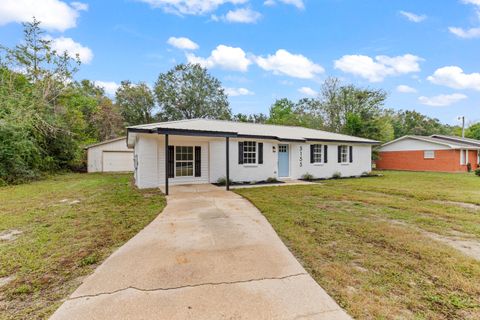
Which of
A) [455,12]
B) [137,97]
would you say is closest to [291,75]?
[455,12]

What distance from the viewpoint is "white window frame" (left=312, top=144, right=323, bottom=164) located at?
1376 centimetres

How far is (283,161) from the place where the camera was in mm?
13016

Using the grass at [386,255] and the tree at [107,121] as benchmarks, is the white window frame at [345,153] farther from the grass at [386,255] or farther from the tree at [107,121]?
the tree at [107,121]

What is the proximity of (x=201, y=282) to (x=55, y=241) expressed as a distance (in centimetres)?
313

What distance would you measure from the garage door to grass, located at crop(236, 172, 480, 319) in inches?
666

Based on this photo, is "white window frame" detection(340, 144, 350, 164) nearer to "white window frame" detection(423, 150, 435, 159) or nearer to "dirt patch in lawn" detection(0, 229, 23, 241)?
"white window frame" detection(423, 150, 435, 159)

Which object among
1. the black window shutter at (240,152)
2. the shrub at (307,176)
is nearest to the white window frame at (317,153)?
the shrub at (307,176)

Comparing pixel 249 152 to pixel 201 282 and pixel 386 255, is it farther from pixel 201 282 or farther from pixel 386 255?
pixel 201 282

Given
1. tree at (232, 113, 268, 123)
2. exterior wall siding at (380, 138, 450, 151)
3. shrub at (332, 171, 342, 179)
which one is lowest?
shrub at (332, 171, 342, 179)

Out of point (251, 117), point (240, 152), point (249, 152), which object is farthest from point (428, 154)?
point (251, 117)

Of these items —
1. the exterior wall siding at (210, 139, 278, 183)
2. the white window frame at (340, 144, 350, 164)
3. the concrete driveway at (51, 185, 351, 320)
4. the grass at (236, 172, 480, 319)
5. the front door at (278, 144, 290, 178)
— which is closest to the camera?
the concrete driveway at (51, 185, 351, 320)

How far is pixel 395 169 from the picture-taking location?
21609 millimetres

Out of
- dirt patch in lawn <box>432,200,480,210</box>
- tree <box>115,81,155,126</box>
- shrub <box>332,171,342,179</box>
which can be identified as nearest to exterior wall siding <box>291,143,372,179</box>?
shrub <box>332,171,342,179</box>

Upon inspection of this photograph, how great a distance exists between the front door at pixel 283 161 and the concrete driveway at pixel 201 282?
8.69m
